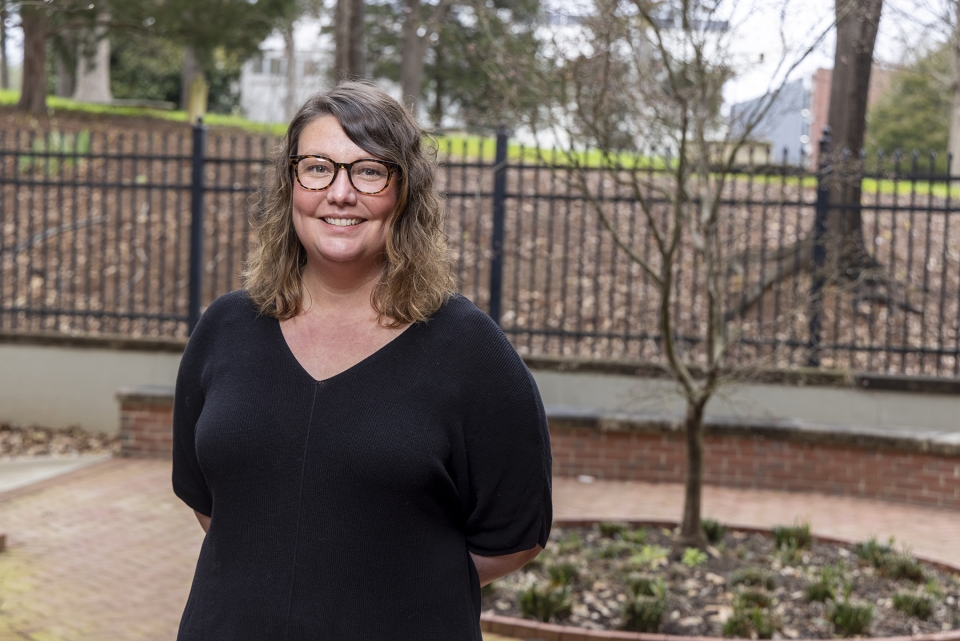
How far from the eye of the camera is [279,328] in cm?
210

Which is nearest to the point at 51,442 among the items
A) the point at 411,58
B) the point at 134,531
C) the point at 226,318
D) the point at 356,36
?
the point at 134,531

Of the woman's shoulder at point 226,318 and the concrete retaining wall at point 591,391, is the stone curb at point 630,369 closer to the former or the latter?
the concrete retaining wall at point 591,391

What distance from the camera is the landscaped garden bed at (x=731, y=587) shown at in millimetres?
4770

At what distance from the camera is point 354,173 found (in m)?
2.01

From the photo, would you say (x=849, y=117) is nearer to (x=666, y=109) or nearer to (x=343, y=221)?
(x=666, y=109)

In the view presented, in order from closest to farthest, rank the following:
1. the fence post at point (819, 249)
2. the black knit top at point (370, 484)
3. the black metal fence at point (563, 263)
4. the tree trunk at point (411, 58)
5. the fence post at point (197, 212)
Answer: the black knit top at point (370, 484) < the fence post at point (819, 249) < the black metal fence at point (563, 263) < the fence post at point (197, 212) < the tree trunk at point (411, 58)

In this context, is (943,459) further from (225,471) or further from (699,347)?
(225,471)

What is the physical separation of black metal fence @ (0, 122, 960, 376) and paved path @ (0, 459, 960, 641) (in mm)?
1156

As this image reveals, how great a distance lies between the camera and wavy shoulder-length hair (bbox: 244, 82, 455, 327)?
2018 millimetres

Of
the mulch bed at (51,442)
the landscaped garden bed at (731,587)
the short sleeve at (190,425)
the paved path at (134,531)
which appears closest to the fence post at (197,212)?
the mulch bed at (51,442)

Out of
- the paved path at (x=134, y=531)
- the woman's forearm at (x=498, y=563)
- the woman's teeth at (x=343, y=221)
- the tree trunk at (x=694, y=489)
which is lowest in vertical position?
the paved path at (x=134, y=531)

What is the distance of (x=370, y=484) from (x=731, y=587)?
3.90 metres

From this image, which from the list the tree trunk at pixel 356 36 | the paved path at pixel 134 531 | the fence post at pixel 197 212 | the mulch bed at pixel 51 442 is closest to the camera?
the paved path at pixel 134 531

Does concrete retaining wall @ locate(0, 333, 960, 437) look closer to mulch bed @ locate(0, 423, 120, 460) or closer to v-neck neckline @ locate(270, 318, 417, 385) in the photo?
mulch bed @ locate(0, 423, 120, 460)
